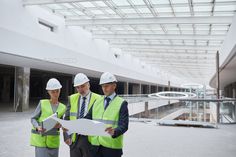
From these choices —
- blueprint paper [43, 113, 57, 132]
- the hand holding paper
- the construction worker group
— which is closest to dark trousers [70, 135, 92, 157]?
the construction worker group

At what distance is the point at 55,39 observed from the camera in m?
19.8

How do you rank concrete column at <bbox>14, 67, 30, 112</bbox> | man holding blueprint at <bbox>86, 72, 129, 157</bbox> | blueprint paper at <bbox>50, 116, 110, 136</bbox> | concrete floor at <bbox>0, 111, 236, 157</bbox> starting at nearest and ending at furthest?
blueprint paper at <bbox>50, 116, 110, 136</bbox>
man holding blueprint at <bbox>86, 72, 129, 157</bbox>
concrete floor at <bbox>0, 111, 236, 157</bbox>
concrete column at <bbox>14, 67, 30, 112</bbox>

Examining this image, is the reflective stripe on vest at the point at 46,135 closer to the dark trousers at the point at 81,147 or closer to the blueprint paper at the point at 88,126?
the dark trousers at the point at 81,147

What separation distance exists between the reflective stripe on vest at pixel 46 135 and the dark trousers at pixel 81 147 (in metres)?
0.54

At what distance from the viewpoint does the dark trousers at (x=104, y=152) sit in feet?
12.2

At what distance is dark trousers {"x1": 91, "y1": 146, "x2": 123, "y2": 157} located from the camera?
3.72m

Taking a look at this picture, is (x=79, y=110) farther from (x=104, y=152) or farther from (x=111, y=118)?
(x=104, y=152)

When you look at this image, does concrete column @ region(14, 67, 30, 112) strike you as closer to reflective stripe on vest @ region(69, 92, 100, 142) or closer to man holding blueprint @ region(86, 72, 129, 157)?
reflective stripe on vest @ region(69, 92, 100, 142)

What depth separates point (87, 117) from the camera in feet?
13.2

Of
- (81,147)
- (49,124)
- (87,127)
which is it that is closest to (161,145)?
(81,147)

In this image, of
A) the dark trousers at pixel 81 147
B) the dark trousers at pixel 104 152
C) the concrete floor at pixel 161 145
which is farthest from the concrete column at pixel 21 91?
the dark trousers at pixel 104 152

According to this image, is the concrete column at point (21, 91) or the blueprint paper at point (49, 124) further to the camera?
the concrete column at point (21, 91)

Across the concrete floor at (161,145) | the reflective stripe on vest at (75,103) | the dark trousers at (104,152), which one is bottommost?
the concrete floor at (161,145)

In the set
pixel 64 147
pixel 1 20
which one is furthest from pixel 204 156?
pixel 1 20
